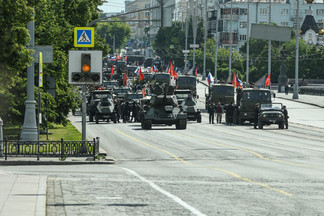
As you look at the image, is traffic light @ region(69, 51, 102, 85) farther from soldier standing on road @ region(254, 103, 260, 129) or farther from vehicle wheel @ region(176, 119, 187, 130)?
soldier standing on road @ region(254, 103, 260, 129)

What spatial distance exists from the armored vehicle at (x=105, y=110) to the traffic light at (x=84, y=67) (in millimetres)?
31129

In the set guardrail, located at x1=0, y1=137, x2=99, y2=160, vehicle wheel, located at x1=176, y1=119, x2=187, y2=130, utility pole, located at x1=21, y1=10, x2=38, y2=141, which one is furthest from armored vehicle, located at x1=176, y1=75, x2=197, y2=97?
guardrail, located at x1=0, y1=137, x2=99, y2=160

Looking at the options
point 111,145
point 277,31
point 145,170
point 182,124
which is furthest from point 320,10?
point 145,170

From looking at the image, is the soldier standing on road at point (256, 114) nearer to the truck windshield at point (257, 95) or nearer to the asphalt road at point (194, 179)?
the truck windshield at point (257, 95)

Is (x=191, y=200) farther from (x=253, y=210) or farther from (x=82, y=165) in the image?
(x=82, y=165)

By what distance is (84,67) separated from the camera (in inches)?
1054

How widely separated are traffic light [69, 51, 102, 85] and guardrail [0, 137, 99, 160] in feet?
6.71

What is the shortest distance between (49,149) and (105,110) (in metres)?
31.4

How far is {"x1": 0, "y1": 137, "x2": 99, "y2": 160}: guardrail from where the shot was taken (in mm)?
27122

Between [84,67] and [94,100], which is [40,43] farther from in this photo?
[94,100]

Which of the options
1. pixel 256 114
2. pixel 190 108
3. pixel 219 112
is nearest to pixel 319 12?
pixel 219 112

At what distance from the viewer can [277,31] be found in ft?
325

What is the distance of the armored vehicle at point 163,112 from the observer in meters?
49.3

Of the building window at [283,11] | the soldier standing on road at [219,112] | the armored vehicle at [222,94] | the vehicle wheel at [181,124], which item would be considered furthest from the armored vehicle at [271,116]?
the building window at [283,11]
